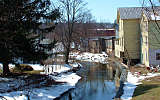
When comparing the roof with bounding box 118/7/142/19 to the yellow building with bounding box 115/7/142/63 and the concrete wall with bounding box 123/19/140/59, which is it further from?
the concrete wall with bounding box 123/19/140/59

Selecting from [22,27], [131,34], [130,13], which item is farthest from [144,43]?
[22,27]

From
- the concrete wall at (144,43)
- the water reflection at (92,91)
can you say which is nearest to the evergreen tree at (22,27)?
the water reflection at (92,91)

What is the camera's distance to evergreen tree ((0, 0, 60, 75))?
65.8 ft

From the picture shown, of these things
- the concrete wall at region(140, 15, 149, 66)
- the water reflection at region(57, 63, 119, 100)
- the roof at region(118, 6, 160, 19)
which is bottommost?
the water reflection at region(57, 63, 119, 100)

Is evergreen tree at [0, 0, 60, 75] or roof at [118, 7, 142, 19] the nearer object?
evergreen tree at [0, 0, 60, 75]

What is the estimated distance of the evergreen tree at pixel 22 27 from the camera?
20.1 meters

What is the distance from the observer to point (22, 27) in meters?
21.0

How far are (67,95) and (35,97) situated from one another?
3.47 meters

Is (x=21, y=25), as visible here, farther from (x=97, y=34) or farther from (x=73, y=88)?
(x=97, y=34)

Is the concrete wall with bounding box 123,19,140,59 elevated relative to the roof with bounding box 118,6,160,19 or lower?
lower

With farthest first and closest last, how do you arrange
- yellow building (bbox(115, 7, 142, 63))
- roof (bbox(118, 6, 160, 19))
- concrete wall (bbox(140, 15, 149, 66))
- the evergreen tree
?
1. yellow building (bbox(115, 7, 142, 63))
2. roof (bbox(118, 6, 160, 19))
3. concrete wall (bbox(140, 15, 149, 66))
4. the evergreen tree

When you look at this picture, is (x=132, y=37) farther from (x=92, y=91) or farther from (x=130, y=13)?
(x=92, y=91)

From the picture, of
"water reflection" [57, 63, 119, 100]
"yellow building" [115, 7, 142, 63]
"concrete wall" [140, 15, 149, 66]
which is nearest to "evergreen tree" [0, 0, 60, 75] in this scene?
"water reflection" [57, 63, 119, 100]

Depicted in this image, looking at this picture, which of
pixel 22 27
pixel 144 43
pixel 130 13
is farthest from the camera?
pixel 130 13
